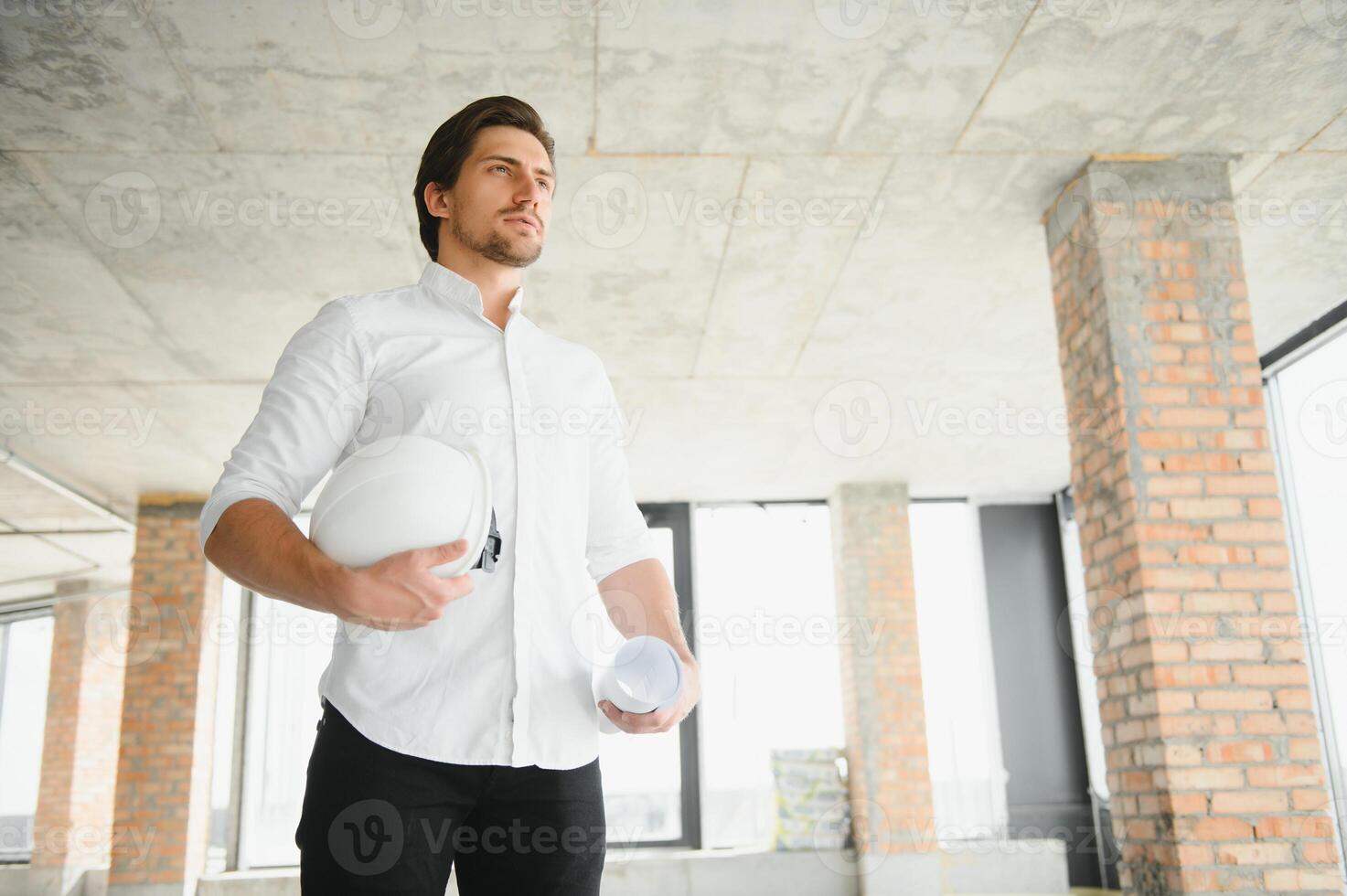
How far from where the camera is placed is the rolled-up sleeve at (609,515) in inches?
57.3

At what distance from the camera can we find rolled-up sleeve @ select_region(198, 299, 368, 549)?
1.12 metres

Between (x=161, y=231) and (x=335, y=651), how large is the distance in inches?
140

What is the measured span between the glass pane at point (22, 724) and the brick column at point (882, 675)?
25.4 feet

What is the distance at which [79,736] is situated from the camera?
10391 mm

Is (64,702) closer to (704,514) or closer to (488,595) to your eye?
(704,514)

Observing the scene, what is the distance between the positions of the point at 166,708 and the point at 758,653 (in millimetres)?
4250
